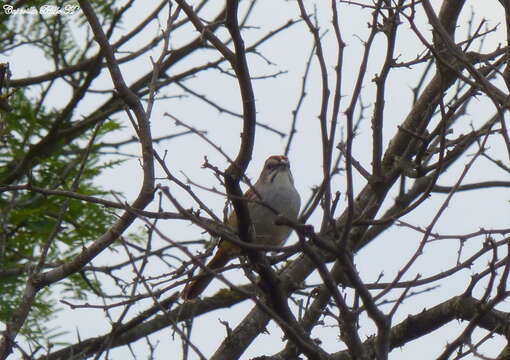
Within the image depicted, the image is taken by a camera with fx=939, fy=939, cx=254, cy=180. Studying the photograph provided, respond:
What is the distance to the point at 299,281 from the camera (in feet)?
19.0

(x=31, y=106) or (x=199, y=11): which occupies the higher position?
(x=199, y=11)

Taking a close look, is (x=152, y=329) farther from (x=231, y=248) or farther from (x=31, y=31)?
(x=31, y=31)

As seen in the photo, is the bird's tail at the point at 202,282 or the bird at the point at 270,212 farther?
the bird at the point at 270,212

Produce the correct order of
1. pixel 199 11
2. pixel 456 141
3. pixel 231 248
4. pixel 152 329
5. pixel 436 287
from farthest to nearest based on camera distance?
pixel 199 11
pixel 231 248
pixel 152 329
pixel 456 141
pixel 436 287

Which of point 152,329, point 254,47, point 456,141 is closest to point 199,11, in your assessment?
point 254,47

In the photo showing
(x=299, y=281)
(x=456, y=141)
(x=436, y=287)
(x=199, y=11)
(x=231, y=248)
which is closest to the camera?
(x=436, y=287)

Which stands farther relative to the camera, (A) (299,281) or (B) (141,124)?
(A) (299,281)

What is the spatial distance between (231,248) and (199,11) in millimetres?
2104

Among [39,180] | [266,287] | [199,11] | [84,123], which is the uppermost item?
[199,11]

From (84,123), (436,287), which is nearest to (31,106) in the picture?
(84,123)

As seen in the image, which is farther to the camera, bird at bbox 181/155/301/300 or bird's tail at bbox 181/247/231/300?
bird at bbox 181/155/301/300

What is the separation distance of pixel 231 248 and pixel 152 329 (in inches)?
41.3

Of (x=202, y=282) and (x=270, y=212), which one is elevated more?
(x=270, y=212)

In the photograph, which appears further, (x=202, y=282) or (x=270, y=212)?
(x=270, y=212)
